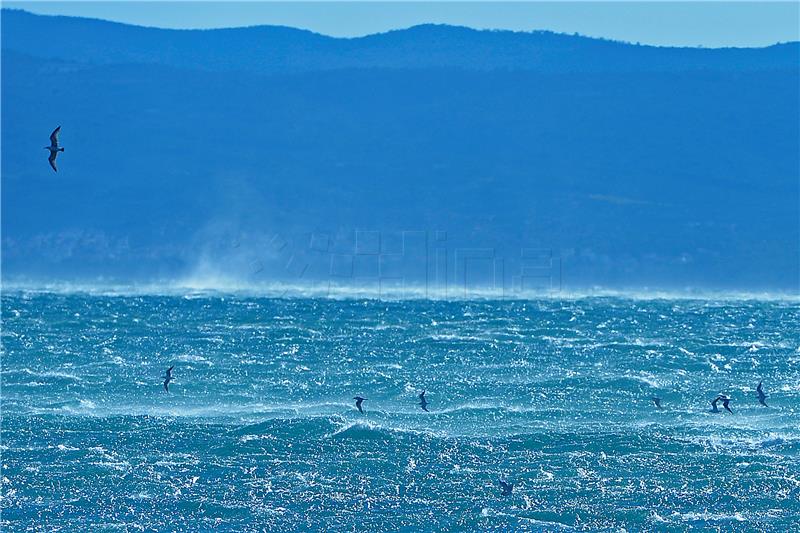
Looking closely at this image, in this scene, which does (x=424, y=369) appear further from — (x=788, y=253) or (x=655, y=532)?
(x=788, y=253)

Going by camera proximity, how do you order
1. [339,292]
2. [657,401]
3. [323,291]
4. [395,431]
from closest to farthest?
1. [395,431]
2. [657,401]
3. [339,292]
4. [323,291]

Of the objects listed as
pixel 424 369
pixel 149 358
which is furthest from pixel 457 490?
pixel 149 358

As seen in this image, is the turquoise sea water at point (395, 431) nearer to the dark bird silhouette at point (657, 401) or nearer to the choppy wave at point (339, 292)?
the dark bird silhouette at point (657, 401)

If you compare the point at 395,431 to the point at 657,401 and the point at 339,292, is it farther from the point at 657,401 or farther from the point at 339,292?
the point at 339,292

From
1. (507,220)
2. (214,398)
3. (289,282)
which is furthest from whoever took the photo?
(507,220)

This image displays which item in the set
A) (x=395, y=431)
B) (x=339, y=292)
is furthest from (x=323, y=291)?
(x=395, y=431)

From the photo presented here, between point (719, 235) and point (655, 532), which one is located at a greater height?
point (719, 235)

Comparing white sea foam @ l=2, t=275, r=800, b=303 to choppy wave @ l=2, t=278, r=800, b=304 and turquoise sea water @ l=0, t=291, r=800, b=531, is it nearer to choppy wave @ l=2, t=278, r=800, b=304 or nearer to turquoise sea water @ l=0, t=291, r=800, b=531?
choppy wave @ l=2, t=278, r=800, b=304

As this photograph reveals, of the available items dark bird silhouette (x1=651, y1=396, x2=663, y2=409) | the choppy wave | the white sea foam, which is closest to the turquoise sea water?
dark bird silhouette (x1=651, y1=396, x2=663, y2=409)
